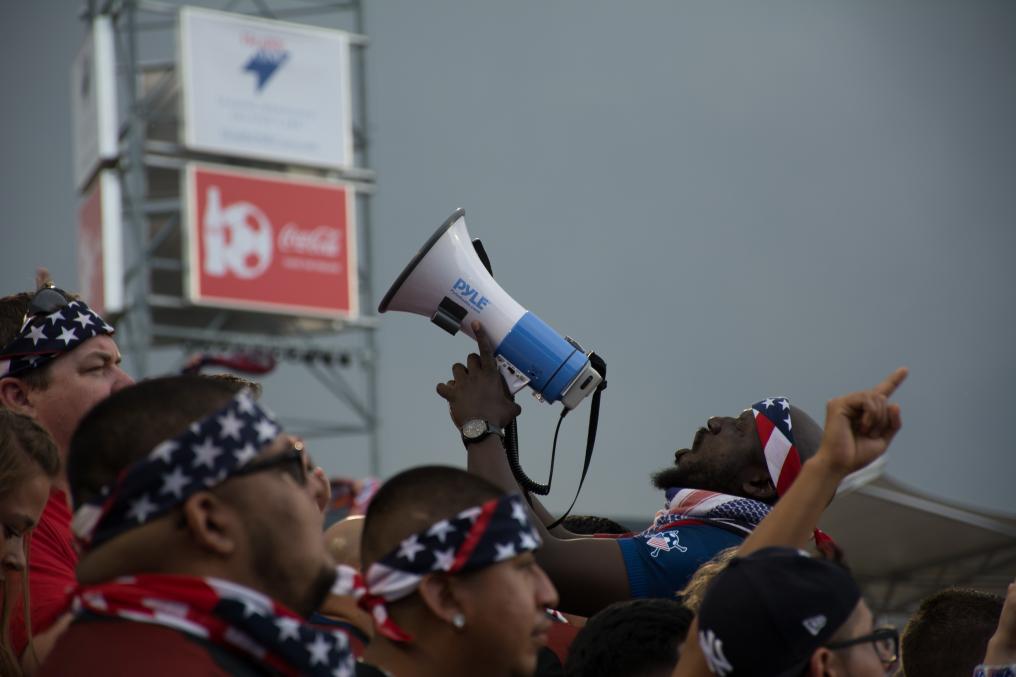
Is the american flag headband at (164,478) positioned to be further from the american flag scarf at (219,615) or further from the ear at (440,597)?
the ear at (440,597)

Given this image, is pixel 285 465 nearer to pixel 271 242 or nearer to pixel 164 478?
pixel 164 478

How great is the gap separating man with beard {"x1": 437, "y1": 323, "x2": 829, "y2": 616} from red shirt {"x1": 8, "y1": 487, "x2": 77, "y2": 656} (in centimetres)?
87

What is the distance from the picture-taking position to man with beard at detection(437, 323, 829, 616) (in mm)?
3303

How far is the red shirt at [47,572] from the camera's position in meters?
2.99

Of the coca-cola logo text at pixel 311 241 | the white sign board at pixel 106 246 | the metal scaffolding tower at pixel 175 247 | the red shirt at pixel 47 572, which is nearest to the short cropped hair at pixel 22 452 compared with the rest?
the red shirt at pixel 47 572

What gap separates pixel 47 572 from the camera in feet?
10.3

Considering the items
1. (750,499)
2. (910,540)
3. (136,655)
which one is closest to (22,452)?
(136,655)

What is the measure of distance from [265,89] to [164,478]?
68.1 ft

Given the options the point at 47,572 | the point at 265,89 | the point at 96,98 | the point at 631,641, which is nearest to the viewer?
the point at 631,641

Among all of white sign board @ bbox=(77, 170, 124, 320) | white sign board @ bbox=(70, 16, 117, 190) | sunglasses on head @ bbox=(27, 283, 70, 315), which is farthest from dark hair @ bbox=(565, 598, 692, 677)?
white sign board @ bbox=(70, 16, 117, 190)

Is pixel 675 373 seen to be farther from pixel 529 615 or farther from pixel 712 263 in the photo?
pixel 529 615

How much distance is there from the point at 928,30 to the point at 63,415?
2056 centimetres

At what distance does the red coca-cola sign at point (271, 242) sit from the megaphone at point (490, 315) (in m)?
18.1

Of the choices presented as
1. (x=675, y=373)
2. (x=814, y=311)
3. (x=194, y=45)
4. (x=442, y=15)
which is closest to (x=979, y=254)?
(x=814, y=311)
